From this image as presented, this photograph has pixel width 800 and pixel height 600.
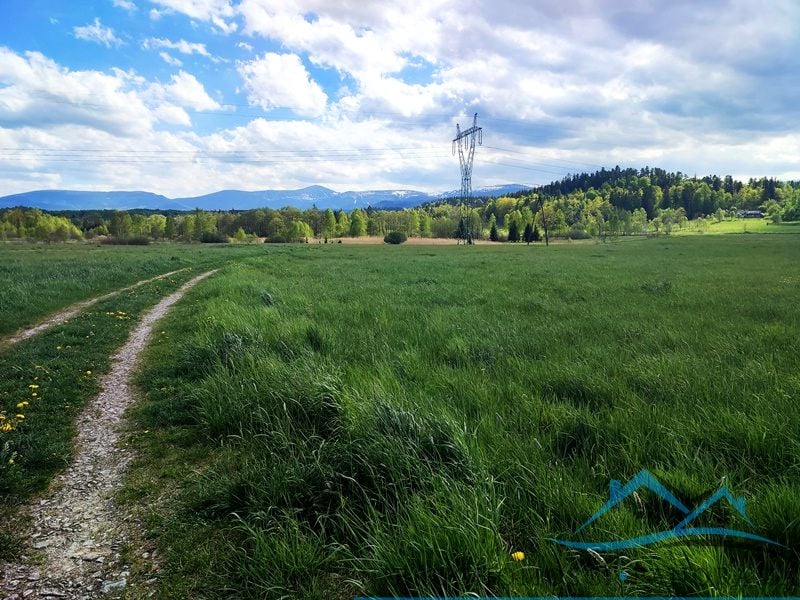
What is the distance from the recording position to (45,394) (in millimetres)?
7461

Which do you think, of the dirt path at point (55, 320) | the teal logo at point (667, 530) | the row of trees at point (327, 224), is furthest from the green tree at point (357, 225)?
the teal logo at point (667, 530)

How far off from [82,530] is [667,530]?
16.9ft

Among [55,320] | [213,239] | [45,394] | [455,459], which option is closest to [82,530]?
[455,459]

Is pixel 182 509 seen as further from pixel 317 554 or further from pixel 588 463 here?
pixel 588 463

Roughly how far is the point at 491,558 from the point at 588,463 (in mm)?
1923

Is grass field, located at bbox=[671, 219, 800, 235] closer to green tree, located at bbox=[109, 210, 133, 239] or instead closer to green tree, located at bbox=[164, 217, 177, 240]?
green tree, located at bbox=[164, 217, 177, 240]

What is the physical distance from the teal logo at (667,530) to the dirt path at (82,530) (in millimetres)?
3741

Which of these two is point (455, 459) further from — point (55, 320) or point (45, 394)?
point (55, 320)

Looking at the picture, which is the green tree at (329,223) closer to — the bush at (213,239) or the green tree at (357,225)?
the green tree at (357,225)

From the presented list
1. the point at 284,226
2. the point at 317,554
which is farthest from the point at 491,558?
the point at 284,226

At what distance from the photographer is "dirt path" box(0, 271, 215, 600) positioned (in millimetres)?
3490

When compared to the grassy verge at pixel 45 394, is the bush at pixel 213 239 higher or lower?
higher

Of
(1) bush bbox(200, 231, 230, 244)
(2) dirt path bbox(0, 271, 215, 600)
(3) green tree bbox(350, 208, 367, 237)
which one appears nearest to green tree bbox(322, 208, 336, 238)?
(3) green tree bbox(350, 208, 367, 237)

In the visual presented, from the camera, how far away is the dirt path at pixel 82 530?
349 cm
